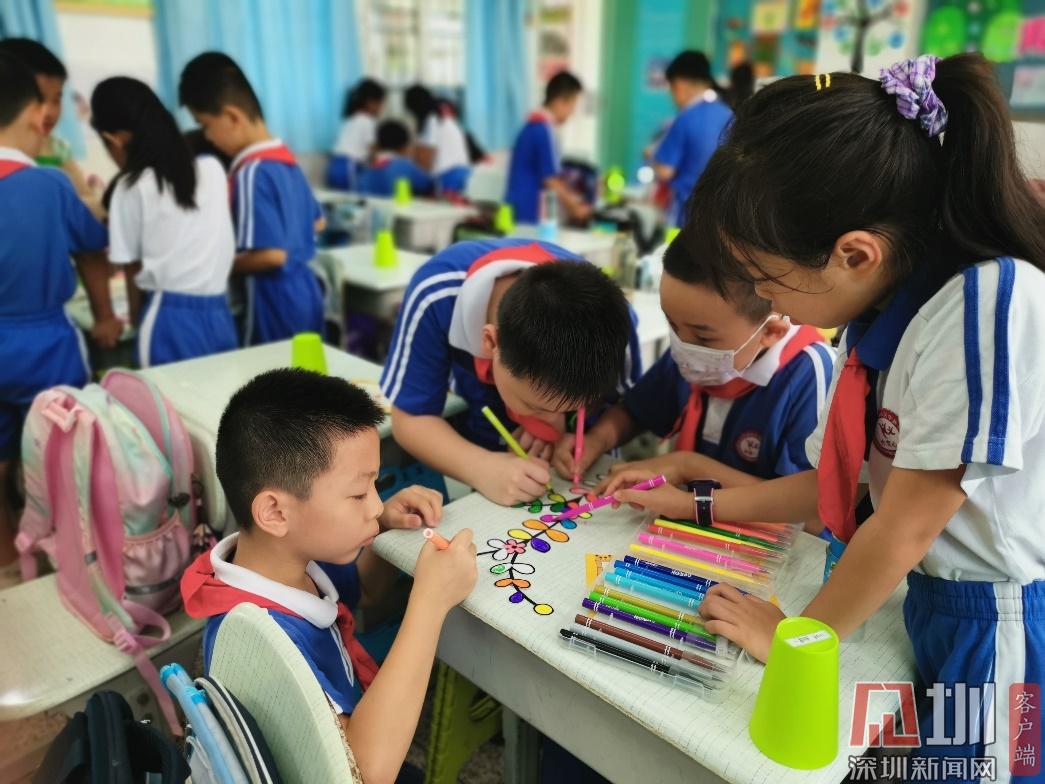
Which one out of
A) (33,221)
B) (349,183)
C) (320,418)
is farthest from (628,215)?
(320,418)

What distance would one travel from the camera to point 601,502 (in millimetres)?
1220

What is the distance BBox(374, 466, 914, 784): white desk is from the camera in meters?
0.77

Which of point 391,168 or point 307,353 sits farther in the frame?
point 391,168

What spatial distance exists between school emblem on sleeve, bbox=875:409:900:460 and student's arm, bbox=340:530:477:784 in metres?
0.52

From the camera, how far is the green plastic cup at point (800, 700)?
2.34 feet

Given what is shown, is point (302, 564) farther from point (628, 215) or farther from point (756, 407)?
point (628, 215)

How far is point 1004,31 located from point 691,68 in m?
2.08

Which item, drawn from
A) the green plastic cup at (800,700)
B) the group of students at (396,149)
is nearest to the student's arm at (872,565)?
the green plastic cup at (800,700)

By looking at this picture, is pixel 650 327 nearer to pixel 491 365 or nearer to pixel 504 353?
pixel 491 365

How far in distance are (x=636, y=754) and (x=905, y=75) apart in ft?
2.57

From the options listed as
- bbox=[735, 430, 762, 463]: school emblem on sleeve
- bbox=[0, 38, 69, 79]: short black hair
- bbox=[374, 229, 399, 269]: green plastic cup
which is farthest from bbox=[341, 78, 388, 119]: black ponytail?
bbox=[735, 430, 762, 463]: school emblem on sleeve

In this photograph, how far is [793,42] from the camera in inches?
220

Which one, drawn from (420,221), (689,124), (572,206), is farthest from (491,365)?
(572,206)

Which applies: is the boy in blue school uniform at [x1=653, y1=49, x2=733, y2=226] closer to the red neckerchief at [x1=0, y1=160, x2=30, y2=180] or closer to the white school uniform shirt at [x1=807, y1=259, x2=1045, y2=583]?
the red neckerchief at [x1=0, y1=160, x2=30, y2=180]
